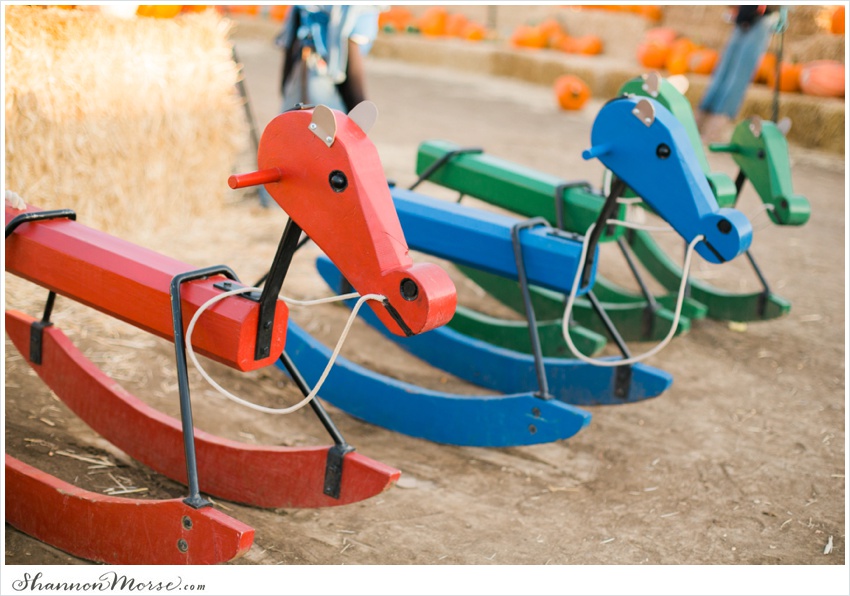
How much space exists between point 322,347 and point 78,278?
87 cm

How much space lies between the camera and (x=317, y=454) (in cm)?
207

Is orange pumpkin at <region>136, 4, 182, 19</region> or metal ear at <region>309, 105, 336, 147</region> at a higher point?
orange pumpkin at <region>136, 4, 182, 19</region>

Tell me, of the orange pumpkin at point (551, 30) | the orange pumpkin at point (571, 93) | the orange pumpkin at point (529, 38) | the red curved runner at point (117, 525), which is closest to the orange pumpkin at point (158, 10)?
Answer: the red curved runner at point (117, 525)

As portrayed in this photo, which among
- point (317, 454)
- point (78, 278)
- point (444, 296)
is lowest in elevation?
point (317, 454)

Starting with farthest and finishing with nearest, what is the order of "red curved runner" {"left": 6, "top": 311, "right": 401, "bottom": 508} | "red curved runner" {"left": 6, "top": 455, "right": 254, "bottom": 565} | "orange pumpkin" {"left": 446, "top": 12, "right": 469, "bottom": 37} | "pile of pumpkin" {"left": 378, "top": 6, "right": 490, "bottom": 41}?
"orange pumpkin" {"left": 446, "top": 12, "right": 469, "bottom": 37}, "pile of pumpkin" {"left": 378, "top": 6, "right": 490, "bottom": 41}, "red curved runner" {"left": 6, "top": 311, "right": 401, "bottom": 508}, "red curved runner" {"left": 6, "top": 455, "right": 254, "bottom": 565}

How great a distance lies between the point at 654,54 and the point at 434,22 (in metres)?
3.81

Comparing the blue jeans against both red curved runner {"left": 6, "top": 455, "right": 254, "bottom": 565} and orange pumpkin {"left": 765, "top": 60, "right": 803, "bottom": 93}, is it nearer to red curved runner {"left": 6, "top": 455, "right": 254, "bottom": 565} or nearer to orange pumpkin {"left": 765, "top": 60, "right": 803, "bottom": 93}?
orange pumpkin {"left": 765, "top": 60, "right": 803, "bottom": 93}

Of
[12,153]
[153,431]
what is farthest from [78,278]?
[12,153]

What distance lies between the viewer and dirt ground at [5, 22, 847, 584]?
2.15 m

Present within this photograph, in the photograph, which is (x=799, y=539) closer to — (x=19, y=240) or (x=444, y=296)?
(x=444, y=296)

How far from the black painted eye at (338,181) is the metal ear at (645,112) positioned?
1.00 m


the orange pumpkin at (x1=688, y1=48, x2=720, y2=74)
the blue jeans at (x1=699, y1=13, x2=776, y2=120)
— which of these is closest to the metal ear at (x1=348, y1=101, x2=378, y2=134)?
the blue jeans at (x1=699, y1=13, x2=776, y2=120)

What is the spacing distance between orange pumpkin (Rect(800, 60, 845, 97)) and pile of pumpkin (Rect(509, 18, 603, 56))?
307cm

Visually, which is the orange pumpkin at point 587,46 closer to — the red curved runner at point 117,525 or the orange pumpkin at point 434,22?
the orange pumpkin at point 434,22
